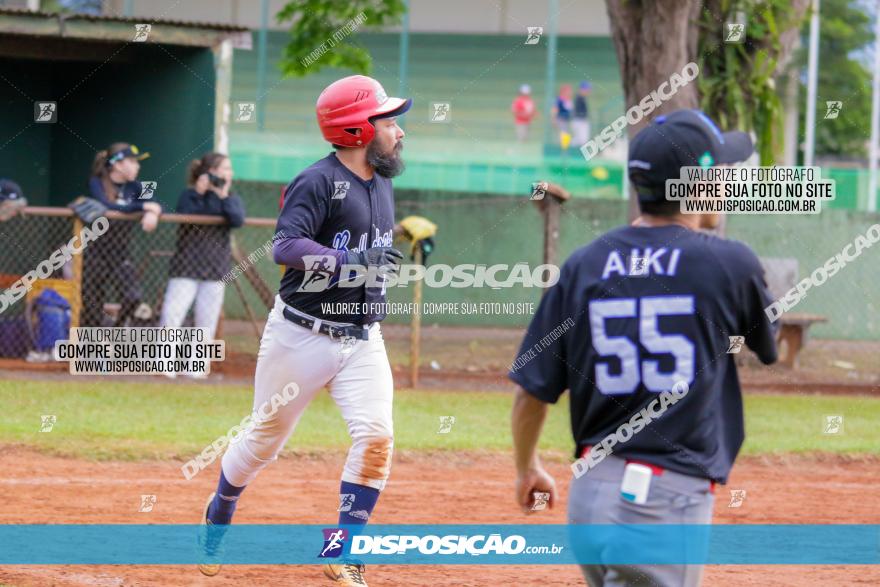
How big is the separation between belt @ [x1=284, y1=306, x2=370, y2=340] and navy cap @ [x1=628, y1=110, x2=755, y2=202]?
2.37 metres

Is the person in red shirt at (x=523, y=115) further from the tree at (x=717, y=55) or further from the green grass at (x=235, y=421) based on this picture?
the green grass at (x=235, y=421)

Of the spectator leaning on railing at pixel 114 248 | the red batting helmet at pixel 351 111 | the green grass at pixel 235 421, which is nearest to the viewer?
the red batting helmet at pixel 351 111

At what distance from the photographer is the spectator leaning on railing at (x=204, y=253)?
41.0 ft

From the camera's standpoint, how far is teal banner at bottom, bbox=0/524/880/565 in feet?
20.5

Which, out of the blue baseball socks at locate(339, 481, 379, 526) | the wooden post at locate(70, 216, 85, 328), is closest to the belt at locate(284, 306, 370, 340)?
the blue baseball socks at locate(339, 481, 379, 526)

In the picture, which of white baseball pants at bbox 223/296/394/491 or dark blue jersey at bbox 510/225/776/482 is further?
white baseball pants at bbox 223/296/394/491

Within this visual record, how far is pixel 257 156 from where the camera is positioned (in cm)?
2486

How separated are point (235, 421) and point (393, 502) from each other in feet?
9.47

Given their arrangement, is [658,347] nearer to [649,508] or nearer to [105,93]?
[649,508]

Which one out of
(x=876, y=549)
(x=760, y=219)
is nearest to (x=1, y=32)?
(x=876, y=549)

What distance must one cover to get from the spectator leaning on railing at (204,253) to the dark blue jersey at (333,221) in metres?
6.87

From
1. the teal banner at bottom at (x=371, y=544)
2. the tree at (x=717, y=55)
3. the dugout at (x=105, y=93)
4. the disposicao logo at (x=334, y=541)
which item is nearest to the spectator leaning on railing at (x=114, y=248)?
the dugout at (x=105, y=93)

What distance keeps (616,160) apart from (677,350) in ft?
76.2

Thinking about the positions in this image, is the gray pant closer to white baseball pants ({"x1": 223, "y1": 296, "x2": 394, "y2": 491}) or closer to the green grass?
white baseball pants ({"x1": 223, "y1": 296, "x2": 394, "y2": 491})
